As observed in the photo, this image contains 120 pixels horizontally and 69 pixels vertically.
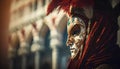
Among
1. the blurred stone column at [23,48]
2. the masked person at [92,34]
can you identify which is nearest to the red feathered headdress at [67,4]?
the masked person at [92,34]

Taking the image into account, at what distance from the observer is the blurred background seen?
5.27ft

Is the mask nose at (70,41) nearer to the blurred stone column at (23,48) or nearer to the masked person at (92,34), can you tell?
the masked person at (92,34)

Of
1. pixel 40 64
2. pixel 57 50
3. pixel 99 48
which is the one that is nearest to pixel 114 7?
pixel 99 48

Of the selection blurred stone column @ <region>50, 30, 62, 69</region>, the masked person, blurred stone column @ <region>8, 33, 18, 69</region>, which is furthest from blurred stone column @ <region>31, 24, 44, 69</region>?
the masked person

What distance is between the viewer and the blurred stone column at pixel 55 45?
5.28ft

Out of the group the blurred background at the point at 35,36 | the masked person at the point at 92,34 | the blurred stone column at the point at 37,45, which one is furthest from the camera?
the blurred stone column at the point at 37,45

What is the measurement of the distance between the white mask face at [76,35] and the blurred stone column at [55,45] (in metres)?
0.20

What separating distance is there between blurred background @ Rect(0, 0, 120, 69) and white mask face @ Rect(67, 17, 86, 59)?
0.12 meters

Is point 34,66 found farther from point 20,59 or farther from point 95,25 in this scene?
point 95,25

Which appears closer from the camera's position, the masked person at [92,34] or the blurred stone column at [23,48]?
the masked person at [92,34]

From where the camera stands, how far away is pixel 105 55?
1265 millimetres

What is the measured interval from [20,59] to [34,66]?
6.6 inches

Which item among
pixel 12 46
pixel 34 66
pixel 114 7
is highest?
pixel 114 7

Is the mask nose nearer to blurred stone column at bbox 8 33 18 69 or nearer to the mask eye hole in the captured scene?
the mask eye hole
